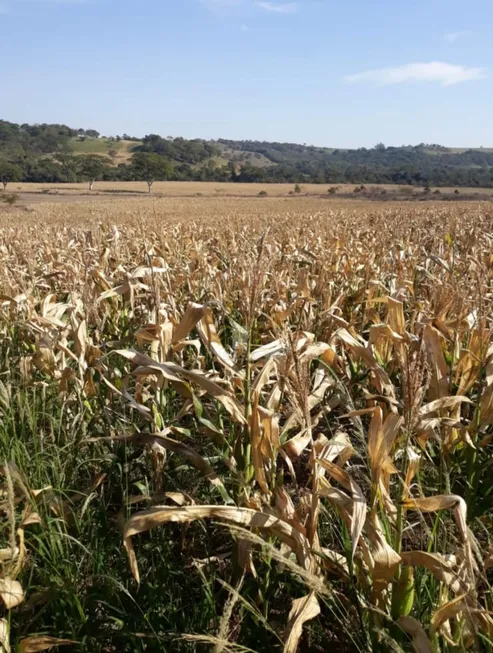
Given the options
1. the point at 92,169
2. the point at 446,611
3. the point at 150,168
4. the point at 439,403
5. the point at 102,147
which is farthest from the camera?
the point at 102,147

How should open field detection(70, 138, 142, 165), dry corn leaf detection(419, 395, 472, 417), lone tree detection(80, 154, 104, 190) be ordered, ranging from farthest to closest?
open field detection(70, 138, 142, 165) < lone tree detection(80, 154, 104, 190) < dry corn leaf detection(419, 395, 472, 417)

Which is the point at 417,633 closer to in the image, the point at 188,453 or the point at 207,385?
the point at 188,453

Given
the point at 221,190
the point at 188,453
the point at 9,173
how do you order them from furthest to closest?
1. the point at 9,173
2. the point at 221,190
3. the point at 188,453

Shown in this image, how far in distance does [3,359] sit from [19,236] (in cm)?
823

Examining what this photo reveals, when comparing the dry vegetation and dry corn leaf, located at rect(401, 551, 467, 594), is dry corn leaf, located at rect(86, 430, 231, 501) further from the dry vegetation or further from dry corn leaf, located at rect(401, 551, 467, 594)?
the dry vegetation

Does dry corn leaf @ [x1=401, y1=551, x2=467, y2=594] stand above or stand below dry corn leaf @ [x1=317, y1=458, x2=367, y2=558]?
below

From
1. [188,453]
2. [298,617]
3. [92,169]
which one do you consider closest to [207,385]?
[188,453]

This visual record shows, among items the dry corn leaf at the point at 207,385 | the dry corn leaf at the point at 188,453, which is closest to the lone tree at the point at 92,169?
the dry corn leaf at the point at 207,385

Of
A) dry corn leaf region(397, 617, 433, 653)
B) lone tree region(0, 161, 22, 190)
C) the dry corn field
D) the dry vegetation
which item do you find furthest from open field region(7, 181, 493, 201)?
dry corn leaf region(397, 617, 433, 653)

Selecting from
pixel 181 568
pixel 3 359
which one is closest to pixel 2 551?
pixel 181 568

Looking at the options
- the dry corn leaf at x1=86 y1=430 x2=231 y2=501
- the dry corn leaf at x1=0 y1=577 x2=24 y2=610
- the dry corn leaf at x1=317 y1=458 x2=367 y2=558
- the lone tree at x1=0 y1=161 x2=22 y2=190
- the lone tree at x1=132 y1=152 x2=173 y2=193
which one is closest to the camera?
the dry corn leaf at x1=317 y1=458 x2=367 y2=558

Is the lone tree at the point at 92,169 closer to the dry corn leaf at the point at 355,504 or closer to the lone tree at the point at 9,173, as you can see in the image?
the lone tree at the point at 9,173

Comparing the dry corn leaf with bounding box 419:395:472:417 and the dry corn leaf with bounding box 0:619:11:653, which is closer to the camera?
the dry corn leaf with bounding box 0:619:11:653

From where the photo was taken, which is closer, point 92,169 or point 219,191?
point 219,191
